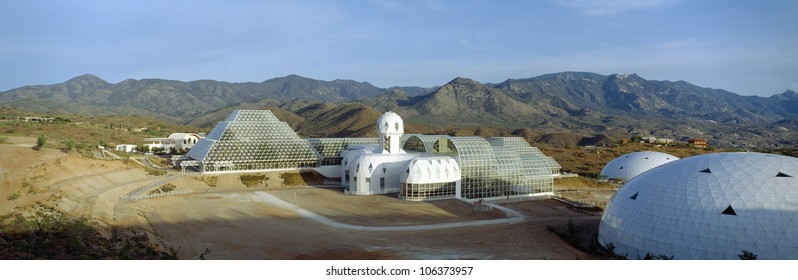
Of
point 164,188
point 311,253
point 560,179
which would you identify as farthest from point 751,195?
point 164,188

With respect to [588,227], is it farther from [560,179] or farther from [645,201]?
[560,179]

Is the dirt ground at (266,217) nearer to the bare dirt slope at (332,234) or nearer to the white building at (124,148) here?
the bare dirt slope at (332,234)

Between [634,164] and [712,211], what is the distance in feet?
179

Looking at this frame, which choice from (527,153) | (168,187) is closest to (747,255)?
(527,153)

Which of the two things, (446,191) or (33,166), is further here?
(446,191)

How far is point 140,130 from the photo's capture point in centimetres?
13712

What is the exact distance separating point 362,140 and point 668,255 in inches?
2271

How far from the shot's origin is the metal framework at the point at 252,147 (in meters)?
69.9

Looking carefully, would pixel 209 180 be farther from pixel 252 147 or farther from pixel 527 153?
pixel 527 153

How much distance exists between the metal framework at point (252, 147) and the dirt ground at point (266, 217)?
6.55 m

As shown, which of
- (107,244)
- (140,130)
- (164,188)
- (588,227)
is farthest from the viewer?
(140,130)

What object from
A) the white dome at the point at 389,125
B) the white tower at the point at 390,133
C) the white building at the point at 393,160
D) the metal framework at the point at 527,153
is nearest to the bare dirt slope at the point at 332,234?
the white building at the point at 393,160

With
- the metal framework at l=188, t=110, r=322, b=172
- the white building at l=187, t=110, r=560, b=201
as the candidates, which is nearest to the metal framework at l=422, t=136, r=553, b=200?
the white building at l=187, t=110, r=560, b=201

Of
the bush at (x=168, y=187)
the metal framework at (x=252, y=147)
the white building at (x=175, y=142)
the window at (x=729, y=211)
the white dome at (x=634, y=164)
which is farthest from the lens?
the white building at (x=175, y=142)
